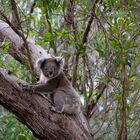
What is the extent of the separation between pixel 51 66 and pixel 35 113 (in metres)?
0.82

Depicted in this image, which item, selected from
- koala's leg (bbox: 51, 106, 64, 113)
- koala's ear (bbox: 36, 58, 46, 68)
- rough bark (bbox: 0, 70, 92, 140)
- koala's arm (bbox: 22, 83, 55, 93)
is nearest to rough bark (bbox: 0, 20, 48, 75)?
koala's ear (bbox: 36, 58, 46, 68)

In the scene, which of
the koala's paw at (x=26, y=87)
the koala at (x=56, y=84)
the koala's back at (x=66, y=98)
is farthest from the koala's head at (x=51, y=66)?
the koala's paw at (x=26, y=87)

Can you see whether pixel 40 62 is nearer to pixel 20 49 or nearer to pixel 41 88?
pixel 41 88

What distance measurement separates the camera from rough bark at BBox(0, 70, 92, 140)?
2908 millimetres

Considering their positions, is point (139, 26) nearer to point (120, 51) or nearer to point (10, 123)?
point (120, 51)

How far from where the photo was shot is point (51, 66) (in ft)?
12.0

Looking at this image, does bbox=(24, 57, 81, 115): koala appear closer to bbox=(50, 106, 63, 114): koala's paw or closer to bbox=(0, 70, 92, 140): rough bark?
bbox=(50, 106, 63, 114): koala's paw

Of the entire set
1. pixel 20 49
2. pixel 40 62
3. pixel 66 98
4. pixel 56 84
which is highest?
pixel 20 49

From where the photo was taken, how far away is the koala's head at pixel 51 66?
3.63 meters

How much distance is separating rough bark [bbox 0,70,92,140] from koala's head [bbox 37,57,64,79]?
0.62 metres

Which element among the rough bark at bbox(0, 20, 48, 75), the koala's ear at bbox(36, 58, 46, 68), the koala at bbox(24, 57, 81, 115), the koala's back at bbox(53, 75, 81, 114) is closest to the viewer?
the koala's back at bbox(53, 75, 81, 114)

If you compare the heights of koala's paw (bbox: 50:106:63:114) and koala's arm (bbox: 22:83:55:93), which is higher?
koala's arm (bbox: 22:83:55:93)

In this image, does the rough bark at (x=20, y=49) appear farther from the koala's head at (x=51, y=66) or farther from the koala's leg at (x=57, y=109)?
the koala's leg at (x=57, y=109)

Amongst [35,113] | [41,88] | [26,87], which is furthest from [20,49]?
[35,113]
